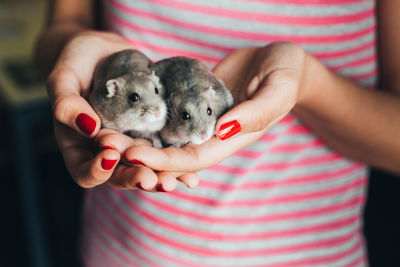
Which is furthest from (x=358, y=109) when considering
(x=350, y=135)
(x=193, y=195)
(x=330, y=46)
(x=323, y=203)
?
(x=193, y=195)

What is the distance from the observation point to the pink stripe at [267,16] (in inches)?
53.0

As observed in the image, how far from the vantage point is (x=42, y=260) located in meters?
2.86

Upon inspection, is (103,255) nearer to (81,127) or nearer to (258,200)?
(258,200)

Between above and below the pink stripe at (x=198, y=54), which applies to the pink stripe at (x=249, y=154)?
below

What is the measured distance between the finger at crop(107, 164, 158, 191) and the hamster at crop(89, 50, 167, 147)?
27 cm

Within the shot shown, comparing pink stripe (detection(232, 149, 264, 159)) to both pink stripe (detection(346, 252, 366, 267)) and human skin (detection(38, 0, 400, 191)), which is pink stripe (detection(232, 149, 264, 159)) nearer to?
human skin (detection(38, 0, 400, 191))

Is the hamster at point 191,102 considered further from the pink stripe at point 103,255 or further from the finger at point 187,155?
the pink stripe at point 103,255

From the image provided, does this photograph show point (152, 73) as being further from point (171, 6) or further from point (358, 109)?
point (358, 109)

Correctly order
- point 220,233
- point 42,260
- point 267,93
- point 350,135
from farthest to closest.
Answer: point 42,260
point 220,233
point 350,135
point 267,93

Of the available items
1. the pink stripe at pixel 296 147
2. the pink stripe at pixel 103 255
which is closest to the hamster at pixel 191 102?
the pink stripe at pixel 296 147

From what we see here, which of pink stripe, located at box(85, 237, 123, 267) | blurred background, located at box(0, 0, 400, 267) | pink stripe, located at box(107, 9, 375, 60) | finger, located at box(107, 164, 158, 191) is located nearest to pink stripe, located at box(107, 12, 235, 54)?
pink stripe, located at box(107, 9, 375, 60)

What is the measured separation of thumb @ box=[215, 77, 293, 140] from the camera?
91 centimetres

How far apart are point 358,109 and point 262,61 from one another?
0.43 m

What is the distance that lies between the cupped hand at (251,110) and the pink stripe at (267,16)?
0.71 feet
